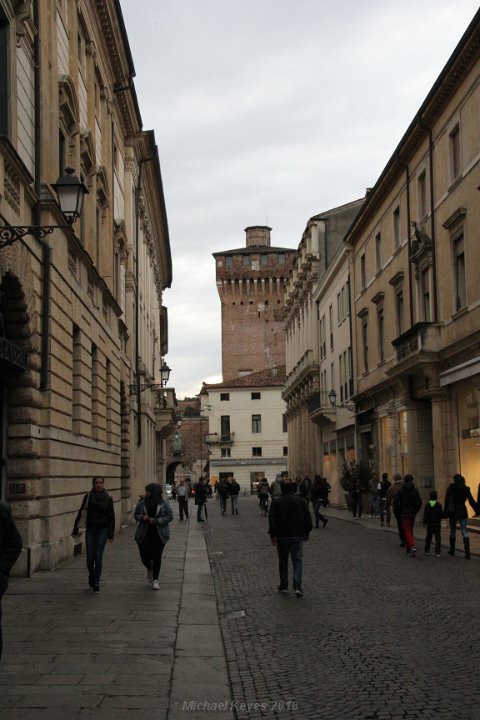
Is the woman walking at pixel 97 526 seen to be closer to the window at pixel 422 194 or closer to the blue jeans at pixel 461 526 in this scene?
the blue jeans at pixel 461 526

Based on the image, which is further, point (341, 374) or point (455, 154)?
point (341, 374)

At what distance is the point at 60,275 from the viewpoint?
17047 mm

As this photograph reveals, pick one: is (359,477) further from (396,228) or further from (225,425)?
(225,425)

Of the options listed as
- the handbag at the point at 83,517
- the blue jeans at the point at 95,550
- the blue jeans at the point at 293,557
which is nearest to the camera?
the blue jeans at the point at 293,557

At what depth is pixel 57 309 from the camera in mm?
16734

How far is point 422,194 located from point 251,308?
74602 millimetres

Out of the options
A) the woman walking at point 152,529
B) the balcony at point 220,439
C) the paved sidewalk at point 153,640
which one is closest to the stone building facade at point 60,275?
the paved sidewalk at point 153,640

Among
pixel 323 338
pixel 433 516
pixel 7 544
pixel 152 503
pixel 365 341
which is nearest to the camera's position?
pixel 7 544

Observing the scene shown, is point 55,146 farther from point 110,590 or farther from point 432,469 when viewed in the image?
point 432,469

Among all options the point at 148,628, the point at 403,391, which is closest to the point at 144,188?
the point at 403,391

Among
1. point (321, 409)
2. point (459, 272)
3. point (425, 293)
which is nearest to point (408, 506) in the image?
point (459, 272)

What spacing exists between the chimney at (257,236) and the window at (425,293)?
268 ft

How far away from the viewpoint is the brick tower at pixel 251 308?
105m

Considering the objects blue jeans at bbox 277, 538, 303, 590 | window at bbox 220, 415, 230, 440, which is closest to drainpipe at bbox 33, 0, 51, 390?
blue jeans at bbox 277, 538, 303, 590
